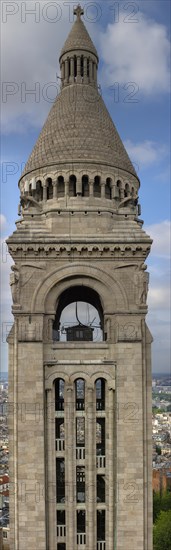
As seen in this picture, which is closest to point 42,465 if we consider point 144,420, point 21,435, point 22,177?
point 21,435

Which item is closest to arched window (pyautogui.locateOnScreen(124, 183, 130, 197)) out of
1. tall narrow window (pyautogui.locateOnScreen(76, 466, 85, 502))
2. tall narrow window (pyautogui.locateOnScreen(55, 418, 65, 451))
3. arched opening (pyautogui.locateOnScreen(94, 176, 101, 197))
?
arched opening (pyautogui.locateOnScreen(94, 176, 101, 197))

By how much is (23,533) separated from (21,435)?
442 centimetres

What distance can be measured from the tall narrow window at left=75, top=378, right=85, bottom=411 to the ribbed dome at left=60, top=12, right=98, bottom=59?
18071 mm

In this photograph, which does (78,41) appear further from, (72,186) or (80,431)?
(80,431)

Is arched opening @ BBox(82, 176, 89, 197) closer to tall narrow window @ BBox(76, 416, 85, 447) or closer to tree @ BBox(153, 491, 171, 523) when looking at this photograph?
tall narrow window @ BBox(76, 416, 85, 447)

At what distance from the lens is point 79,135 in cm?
2766

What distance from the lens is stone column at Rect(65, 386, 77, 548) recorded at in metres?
24.6

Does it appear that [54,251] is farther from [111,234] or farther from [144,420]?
[144,420]

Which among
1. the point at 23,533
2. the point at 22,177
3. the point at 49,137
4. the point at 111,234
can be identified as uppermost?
the point at 49,137

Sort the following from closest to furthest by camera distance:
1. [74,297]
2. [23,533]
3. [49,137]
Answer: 1. [23,533]
2. [49,137]
3. [74,297]

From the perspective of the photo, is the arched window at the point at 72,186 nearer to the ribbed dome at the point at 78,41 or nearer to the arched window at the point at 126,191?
the arched window at the point at 126,191

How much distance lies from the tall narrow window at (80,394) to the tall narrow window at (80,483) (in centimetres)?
284

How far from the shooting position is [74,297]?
3086cm

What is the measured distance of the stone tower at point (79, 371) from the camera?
2456 centimetres
